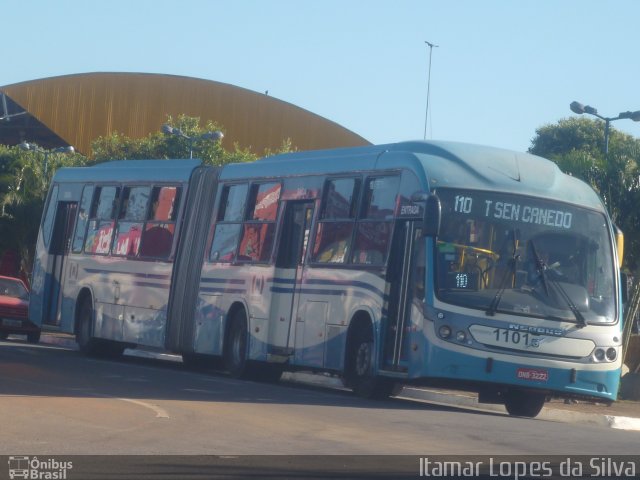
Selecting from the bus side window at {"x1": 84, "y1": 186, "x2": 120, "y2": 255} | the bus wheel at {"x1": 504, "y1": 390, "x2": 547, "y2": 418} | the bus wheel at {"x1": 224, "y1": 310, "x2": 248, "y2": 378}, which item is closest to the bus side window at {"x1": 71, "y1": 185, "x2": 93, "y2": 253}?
the bus side window at {"x1": 84, "y1": 186, "x2": 120, "y2": 255}

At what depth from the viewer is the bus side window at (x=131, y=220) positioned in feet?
75.5

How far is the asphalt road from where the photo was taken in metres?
11.1

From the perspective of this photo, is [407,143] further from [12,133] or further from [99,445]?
[12,133]

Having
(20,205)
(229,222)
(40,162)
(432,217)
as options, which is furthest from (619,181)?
(40,162)

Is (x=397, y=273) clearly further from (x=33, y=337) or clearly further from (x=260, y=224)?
(x=33, y=337)

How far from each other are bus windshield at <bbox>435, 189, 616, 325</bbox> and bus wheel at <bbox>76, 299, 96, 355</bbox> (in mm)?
10516

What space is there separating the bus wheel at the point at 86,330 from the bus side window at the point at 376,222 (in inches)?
338

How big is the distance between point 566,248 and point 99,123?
53.5 metres

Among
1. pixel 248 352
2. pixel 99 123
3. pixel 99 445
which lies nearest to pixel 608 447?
pixel 99 445

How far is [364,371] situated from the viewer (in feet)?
55.9

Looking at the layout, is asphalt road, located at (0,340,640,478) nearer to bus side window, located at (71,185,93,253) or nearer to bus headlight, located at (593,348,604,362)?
bus headlight, located at (593,348,604,362)

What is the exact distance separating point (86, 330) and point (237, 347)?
5.35 m

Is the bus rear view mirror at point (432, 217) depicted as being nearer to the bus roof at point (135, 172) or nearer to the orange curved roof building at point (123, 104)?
the bus roof at point (135, 172)

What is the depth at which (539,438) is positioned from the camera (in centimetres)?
1334
